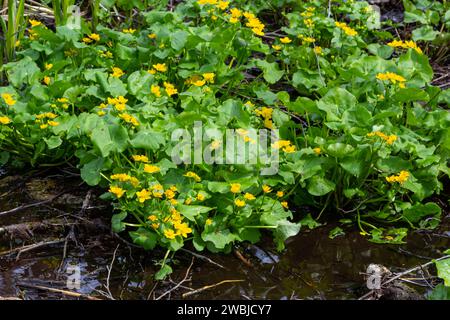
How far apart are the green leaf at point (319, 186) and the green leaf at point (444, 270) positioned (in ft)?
1.96

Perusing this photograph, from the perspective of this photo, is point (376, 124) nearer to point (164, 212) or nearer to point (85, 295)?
point (164, 212)

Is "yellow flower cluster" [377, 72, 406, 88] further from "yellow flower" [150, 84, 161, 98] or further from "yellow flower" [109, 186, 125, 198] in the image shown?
"yellow flower" [109, 186, 125, 198]

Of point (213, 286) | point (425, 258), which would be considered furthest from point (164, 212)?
point (425, 258)

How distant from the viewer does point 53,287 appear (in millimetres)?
2938

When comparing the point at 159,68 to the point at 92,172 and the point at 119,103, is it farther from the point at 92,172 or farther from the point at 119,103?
the point at 92,172

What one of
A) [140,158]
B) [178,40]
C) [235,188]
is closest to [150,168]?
[140,158]

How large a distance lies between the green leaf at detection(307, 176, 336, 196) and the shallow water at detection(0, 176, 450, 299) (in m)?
0.24

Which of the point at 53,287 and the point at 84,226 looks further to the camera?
the point at 84,226

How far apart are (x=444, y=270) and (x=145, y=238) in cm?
120

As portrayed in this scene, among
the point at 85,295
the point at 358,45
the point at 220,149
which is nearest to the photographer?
the point at 85,295

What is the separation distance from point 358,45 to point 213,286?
6.75 feet

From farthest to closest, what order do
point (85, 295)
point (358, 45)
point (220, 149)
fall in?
point (358, 45) < point (220, 149) < point (85, 295)

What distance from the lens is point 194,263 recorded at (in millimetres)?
3111

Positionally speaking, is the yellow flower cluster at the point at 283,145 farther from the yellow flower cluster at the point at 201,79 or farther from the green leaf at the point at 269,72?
the green leaf at the point at 269,72
